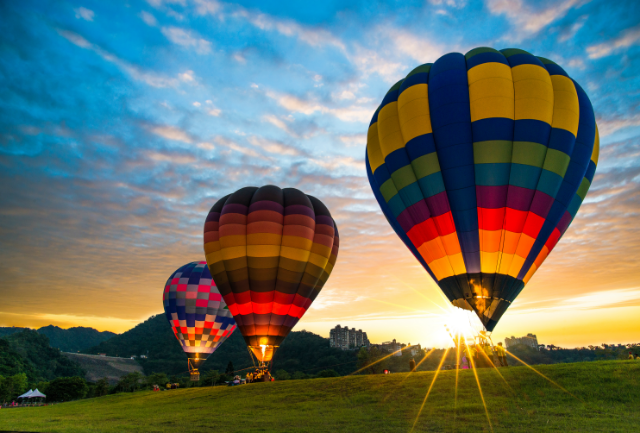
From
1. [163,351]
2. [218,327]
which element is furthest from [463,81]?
[163,351]

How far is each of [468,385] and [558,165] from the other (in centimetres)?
816

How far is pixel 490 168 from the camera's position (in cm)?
1297

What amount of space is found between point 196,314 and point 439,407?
24.6 m

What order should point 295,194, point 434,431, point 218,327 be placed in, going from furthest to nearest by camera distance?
point 218,327
point 295,194
point 434,431

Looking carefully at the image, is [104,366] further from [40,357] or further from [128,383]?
[128,383]

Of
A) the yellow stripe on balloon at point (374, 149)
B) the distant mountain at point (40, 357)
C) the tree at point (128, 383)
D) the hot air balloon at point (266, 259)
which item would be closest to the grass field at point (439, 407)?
the hot air balloon at point (266, 259)

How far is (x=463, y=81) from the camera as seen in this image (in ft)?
45.9

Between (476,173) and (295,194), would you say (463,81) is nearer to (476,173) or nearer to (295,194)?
(476,173)

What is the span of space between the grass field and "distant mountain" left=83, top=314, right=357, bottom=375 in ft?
113

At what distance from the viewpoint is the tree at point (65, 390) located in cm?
4156

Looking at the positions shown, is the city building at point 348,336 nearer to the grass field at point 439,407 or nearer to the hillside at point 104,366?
the hillside at point 104,366

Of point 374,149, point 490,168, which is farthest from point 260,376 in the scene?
point 490,168

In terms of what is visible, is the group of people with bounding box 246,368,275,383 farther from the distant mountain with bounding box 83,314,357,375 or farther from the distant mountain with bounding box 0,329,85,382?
the distant mountain with bounding box 0,329,85,382

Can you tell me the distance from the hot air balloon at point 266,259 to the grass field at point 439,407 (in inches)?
246
